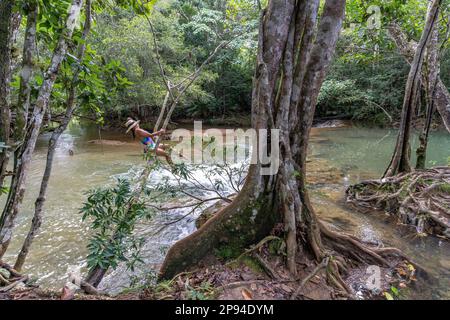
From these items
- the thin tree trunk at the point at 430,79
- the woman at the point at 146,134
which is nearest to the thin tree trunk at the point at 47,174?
the woman at the point at 146,134

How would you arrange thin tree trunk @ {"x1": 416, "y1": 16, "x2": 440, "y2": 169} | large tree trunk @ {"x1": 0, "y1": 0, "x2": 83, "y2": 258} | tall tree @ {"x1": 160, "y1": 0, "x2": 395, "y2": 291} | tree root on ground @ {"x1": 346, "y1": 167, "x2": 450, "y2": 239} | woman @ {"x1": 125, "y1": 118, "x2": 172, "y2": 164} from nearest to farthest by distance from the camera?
large tree trunk @ {"x1": 0, "y1": 0, "x2": 83, "y2": 258} → tall tree @ {"x1": 160, "y1": 0, "x2": 395, "y2": 291} → woman @ {"x1": 125, "y1": 118, "x2": 172, "y2": 164} → tree root on ground @ {"x1": 346, "y1": 167, "x2": 450, "y2": 239} → thin tree trunk @ {"x1": 416, "y1": 16, "x2": 440, "y2": 169}

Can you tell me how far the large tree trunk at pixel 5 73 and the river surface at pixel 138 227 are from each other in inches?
77.5

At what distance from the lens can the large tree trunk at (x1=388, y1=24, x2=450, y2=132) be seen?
605cm

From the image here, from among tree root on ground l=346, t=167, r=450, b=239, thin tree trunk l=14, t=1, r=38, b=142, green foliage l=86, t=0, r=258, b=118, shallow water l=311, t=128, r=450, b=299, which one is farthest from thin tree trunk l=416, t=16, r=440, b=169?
thin tree trunk l=14, t=1, r=38, b=142

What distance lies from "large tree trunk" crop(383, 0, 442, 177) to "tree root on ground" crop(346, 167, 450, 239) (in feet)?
0.94

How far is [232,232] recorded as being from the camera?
308 cm

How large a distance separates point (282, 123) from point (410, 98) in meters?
3.93

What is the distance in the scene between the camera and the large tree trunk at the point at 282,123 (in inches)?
117

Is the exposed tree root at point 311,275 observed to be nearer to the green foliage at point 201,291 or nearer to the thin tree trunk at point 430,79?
A: the green foliage at point 201,291

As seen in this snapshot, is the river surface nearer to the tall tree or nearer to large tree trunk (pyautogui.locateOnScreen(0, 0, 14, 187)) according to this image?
the tall tree

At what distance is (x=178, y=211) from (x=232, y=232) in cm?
288
